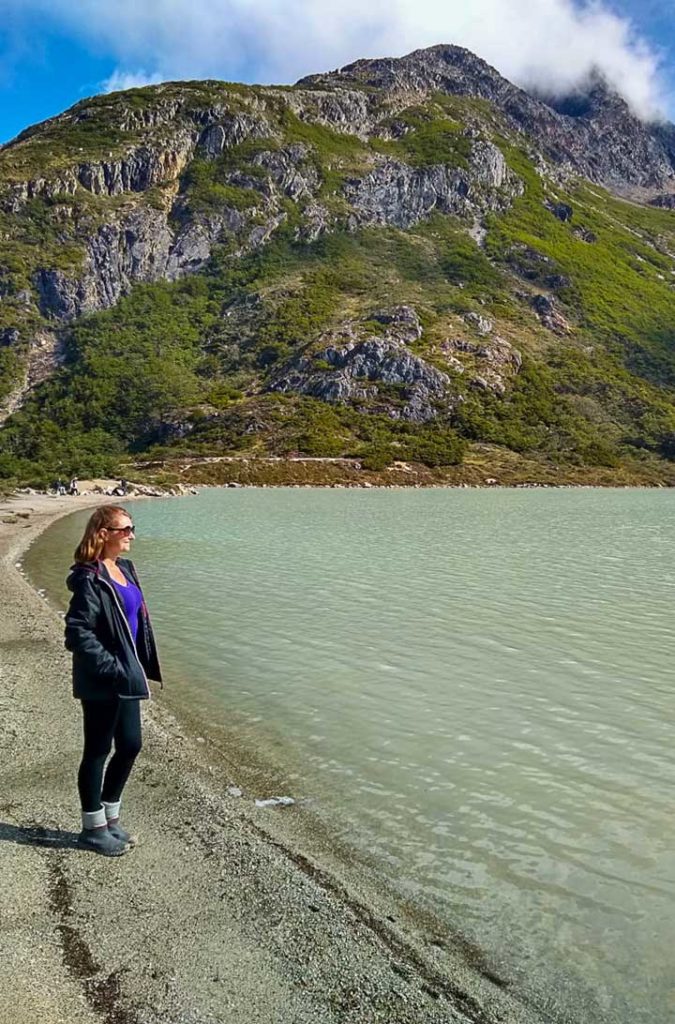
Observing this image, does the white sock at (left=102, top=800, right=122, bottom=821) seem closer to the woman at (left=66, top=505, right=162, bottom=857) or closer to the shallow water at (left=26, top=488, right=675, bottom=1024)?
the woman at (left=66, top=505, right=162, bottom=857)

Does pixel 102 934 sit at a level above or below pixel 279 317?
below

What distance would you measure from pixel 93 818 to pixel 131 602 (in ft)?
6.05

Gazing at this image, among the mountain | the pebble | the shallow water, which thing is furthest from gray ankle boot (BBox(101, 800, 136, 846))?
the mountain

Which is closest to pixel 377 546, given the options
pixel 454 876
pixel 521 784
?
pixel 521 784

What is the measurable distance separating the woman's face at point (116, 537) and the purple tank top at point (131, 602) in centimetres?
24

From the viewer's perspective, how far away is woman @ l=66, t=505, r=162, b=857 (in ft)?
18.5

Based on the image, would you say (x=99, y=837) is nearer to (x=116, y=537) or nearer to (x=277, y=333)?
(x=116, y=537)

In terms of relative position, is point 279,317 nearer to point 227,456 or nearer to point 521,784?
point 227,456

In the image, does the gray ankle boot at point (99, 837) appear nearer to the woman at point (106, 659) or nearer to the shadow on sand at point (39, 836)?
the woman at point (106, 659)

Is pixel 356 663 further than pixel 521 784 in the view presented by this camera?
Yes

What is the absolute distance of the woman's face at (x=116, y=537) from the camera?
5.76 metres

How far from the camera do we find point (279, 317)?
155 metres

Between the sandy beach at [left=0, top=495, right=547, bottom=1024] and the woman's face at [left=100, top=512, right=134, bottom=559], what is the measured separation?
250cm

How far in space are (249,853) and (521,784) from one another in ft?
11.1
